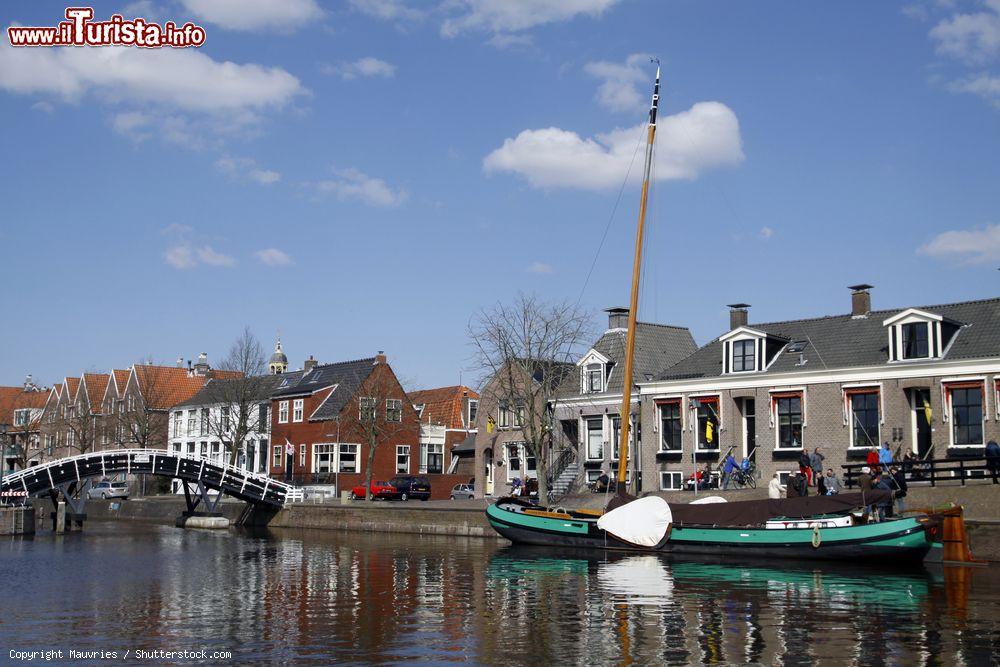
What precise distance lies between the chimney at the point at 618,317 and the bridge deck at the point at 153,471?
67.4ft

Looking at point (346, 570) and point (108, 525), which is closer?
point (346, 570)

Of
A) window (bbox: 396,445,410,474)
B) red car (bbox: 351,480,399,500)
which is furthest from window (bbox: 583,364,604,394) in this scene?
window (bbox: 396,445,410,474)

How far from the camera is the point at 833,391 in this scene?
4788 cm

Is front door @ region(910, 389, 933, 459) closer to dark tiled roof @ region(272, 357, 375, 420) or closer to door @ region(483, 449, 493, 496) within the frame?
door @ region(483, 449, 493, 496)

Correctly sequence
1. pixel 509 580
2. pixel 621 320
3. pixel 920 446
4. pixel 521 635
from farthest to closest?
pixel 621 320, pixel 920 446, pixel 509 580, pixel 521 635

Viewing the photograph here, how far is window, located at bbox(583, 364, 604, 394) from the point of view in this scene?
5944 cm

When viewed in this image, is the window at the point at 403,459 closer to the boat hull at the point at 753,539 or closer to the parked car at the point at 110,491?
the parked car at the point at 110,491

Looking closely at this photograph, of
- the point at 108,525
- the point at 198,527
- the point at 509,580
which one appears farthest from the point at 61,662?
the point at 108,525

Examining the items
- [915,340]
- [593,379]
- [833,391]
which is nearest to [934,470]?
[915,340]

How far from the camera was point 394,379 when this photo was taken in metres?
78.5

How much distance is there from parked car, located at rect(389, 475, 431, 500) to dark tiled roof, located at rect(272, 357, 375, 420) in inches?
439

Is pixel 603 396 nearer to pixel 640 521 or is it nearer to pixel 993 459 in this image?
pixel 640 521

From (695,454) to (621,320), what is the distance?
11881 mm

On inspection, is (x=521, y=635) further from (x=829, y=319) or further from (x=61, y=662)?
(x=829, y=319)
